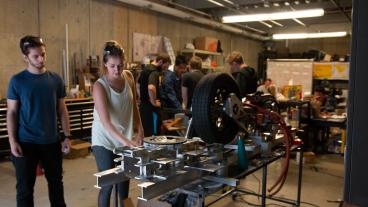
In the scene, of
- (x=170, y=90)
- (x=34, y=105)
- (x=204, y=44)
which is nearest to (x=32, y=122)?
(x=34, y=105)

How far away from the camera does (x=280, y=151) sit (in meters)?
2.26

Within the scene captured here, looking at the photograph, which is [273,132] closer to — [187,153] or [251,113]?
[251,113]

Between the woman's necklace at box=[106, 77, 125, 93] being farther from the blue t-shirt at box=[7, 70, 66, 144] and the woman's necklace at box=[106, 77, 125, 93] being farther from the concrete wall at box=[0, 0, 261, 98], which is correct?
the concrete wall at box=[0, 0, 261, 98]

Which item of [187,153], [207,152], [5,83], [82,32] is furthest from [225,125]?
[82,32]

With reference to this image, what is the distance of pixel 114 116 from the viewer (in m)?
1.97

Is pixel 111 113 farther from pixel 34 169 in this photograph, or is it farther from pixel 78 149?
pixel 78 149

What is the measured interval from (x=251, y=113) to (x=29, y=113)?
55.3 inches

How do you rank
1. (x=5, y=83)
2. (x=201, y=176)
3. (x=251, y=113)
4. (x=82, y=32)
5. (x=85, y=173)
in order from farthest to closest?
(x=82, y=32) → (x=5, y=83) → (x=85, y=173) → (x=251, y=113) → (x=201, y=176)

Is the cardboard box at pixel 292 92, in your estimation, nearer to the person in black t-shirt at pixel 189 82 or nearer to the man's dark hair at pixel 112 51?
the person in black t-shirt at pixel 189 82

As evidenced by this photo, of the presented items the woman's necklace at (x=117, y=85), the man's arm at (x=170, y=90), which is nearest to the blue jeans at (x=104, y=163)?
the woman's necklace at (x=117, y=85)

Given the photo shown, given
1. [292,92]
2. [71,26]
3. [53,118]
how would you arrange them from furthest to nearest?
[292,92], [71,26], [53,118]

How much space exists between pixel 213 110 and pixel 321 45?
10.8 m

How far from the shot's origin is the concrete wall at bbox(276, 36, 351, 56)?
10.9 meters

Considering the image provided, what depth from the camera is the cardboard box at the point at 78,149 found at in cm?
457
